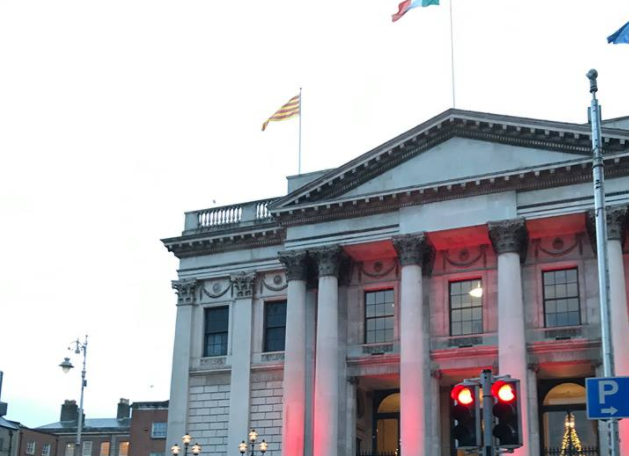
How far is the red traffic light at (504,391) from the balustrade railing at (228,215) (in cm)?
3128

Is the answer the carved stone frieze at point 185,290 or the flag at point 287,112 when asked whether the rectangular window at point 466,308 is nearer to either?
the flag at point 287,112

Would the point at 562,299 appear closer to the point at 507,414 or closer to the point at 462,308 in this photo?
the point at 462,308

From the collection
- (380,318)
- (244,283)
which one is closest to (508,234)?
(380,318)

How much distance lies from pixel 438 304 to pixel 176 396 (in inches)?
539

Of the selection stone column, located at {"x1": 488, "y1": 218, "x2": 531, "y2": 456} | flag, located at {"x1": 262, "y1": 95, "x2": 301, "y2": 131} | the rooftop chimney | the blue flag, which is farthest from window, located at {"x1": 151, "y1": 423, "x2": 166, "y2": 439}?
the blue flag

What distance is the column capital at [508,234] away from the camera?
36.9 m

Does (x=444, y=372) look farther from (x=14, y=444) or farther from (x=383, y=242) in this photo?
(x=14, y=444)

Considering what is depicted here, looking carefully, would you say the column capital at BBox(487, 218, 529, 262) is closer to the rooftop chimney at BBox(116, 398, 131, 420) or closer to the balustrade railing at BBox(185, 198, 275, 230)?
the balustrade railing at BBox(185, 198, 275, 230)

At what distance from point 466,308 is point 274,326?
9.55 m

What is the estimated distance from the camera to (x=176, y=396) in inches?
1770

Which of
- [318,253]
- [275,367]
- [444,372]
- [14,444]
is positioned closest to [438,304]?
[444,372]

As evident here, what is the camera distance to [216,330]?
45656 millimetres

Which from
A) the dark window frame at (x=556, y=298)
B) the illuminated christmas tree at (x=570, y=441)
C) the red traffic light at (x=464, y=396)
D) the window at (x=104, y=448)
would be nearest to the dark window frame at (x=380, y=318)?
the dark window frame at (x=556, y=298)

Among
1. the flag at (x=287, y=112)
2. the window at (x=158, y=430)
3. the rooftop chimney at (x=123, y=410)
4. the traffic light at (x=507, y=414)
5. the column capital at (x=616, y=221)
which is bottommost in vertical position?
the traffic light at (x=507, y=414)
